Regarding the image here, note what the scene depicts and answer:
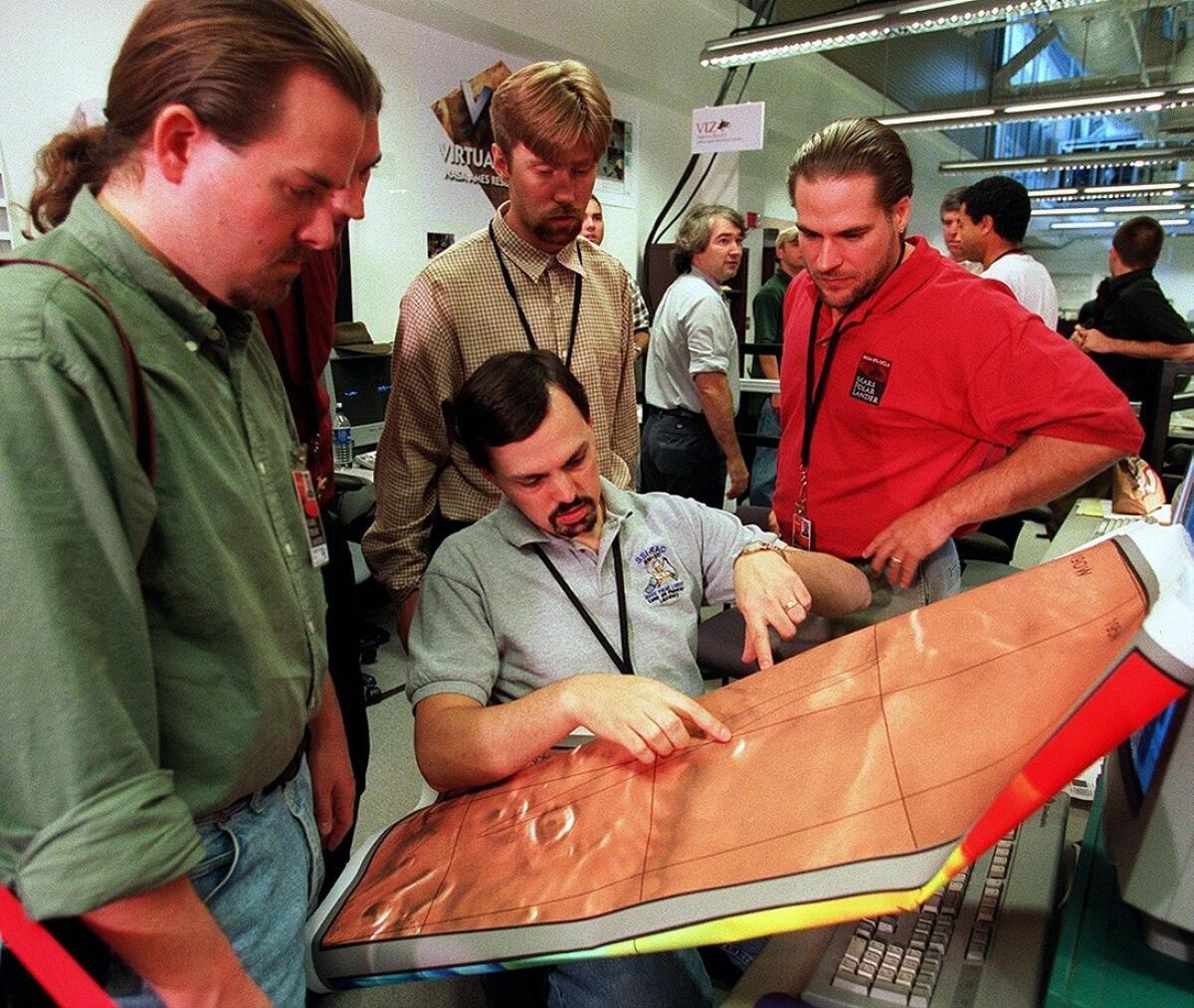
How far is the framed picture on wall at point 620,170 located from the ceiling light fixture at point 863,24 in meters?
0.85

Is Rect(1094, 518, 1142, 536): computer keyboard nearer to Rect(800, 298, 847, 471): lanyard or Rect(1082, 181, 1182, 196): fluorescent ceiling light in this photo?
Rect(800, 298, 847, 471): lanyard

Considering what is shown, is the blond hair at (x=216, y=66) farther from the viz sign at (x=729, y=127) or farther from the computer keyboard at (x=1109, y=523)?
the viz sign at (x=729, y=127)

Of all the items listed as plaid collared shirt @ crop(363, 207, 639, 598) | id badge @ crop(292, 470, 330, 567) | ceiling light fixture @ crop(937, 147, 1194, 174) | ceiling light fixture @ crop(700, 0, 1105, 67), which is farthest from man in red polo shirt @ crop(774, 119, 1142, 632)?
ceiling light fixture @ crop(937, 147, 1194, 174)

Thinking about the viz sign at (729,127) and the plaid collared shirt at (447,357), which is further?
the viz sign at (729,127)

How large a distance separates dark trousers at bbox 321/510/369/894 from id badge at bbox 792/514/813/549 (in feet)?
2.91

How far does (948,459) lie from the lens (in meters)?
1.58

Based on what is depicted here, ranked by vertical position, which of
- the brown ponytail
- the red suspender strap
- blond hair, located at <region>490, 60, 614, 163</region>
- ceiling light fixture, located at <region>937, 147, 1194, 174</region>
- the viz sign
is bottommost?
the red suspender strap

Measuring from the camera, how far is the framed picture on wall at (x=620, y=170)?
19.4ft

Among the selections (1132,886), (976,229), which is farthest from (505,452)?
(976,229)

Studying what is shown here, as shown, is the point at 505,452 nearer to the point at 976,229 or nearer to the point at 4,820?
the point at 4,820

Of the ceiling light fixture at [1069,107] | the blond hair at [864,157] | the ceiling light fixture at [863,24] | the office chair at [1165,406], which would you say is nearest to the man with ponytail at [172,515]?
the blond hair at [864,157]

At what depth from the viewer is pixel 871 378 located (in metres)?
1.62

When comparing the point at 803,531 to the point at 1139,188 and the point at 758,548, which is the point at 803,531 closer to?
the point at 758,548

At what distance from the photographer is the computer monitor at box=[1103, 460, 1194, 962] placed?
1.99 ft
